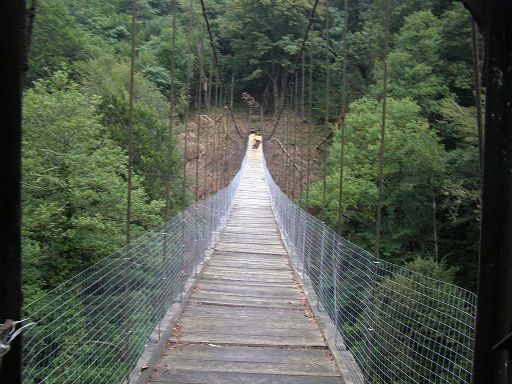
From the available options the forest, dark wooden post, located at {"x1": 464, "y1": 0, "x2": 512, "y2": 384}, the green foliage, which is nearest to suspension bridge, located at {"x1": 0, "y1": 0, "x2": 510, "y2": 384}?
dark wooden post, located at {"x1": 464, "y1": 0, "x2": 512, "y2": 384}

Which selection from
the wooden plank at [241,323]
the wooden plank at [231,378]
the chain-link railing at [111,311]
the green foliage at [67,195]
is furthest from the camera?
the green foliage at [67,195]

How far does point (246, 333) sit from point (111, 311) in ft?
3.88

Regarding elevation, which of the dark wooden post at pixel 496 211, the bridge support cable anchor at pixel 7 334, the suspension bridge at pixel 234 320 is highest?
the dark wooden post at pixel 496 211

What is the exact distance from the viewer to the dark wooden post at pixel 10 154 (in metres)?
0.89

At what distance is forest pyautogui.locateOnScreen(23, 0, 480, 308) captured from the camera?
7.61 m

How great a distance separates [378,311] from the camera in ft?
7.68

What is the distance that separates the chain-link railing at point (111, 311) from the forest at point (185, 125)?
0.70m

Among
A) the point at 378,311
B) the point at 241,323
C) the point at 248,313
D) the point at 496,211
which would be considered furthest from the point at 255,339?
the point at 496,211

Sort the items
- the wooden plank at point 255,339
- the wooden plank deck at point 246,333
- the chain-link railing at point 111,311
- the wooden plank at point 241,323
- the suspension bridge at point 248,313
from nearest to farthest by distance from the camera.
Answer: the suspension bridge at point 248,313, the chain-link railing at point 111,311, the wooden plank deck at point 246,333, the wooden plank at point 255,339, the wooden plank at point 241,323

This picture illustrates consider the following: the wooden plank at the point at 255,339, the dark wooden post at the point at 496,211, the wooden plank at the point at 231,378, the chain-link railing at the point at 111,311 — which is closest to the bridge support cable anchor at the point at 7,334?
the chain-link railing at the point at 111,311

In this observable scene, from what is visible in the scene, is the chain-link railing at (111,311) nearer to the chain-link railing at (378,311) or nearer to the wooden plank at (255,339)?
the wooden plank at (255,339)

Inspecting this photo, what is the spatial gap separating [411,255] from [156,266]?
1091cm

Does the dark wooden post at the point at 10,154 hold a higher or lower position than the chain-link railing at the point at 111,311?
higher

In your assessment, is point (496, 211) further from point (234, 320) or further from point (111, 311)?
point (234, 320)
